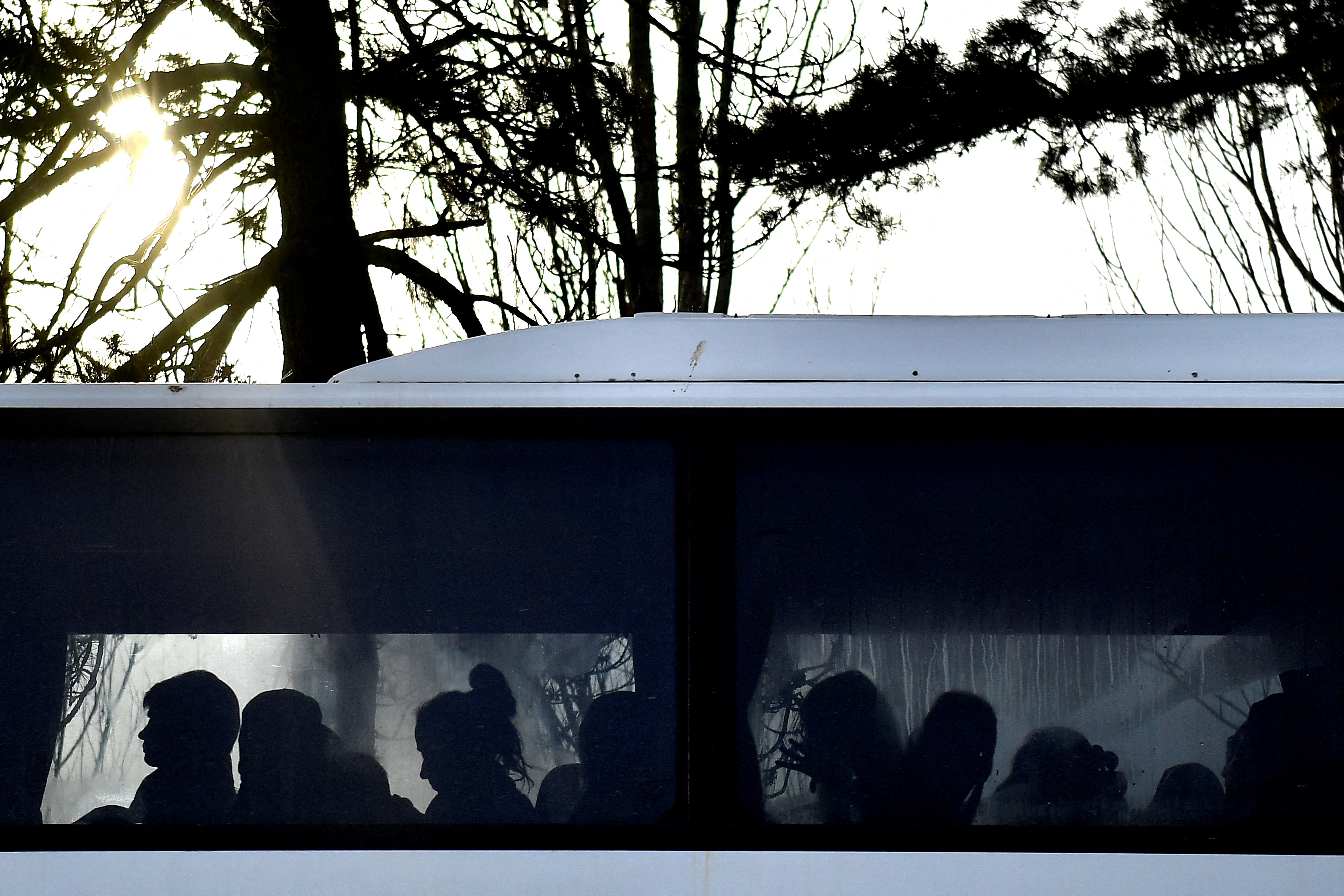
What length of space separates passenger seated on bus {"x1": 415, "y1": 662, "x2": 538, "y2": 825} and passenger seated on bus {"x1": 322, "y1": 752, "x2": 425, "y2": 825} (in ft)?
0.24

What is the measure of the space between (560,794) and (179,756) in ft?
2.93

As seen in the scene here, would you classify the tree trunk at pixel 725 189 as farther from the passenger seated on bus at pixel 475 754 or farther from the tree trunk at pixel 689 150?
the passenger seated on bus at pixel 475 754

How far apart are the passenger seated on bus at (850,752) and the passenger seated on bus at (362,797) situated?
899 mm

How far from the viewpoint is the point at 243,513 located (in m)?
2.85

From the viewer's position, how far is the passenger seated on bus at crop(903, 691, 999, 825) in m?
2.74

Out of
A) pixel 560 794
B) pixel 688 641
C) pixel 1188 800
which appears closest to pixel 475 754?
pixel 560 794

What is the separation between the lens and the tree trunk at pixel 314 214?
20.7ft

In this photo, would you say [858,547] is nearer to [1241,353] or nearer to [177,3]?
[1241,353]

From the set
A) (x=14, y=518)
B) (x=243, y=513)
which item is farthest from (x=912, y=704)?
(x=14, y=518)

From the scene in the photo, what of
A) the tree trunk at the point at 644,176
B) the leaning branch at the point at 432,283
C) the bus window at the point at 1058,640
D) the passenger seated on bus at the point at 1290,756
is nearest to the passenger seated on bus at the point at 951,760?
the bus window at the point at 1058,640

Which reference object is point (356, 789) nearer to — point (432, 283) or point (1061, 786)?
point (1061, 786)

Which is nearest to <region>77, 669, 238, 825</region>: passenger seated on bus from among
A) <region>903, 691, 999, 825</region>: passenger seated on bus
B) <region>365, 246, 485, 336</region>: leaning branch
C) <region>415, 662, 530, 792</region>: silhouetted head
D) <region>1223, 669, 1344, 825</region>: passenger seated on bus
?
<region>415, 662, 530, 792</region>: silhouetted head

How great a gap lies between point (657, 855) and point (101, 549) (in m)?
1.50

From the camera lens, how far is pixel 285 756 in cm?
279
